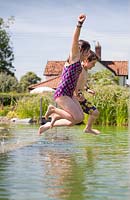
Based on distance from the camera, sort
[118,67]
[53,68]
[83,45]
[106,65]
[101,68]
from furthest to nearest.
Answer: [53,68] → [118,67] → [106,65] → [101,68] → [83,45]

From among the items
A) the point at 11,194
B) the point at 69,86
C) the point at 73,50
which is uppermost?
the point at 73,50

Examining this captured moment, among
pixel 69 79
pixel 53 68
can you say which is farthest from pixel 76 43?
pixel 53 68

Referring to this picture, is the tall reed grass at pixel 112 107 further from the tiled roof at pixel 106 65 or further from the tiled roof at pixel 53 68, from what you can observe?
the tiled roof at pixel 53 68

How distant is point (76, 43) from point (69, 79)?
0.50 meters

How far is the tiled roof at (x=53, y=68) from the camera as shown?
2677 inches

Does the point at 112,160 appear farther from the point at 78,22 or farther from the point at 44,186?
the point at 44,186

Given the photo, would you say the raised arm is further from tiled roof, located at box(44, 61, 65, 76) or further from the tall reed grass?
tiled roof, located at box(44, 61, 65, 76)

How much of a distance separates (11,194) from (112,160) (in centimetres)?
313

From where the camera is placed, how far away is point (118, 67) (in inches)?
2687

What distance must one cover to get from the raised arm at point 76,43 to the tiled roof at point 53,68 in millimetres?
59895

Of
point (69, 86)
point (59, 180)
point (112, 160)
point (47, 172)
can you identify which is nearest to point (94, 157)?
point (112, 160)

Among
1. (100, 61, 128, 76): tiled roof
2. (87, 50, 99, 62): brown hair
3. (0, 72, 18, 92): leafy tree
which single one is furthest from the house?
(87, 50, 99, 62): brown hair

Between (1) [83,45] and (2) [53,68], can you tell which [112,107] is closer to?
(1) [83,45]

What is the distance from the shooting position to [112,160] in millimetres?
7883
